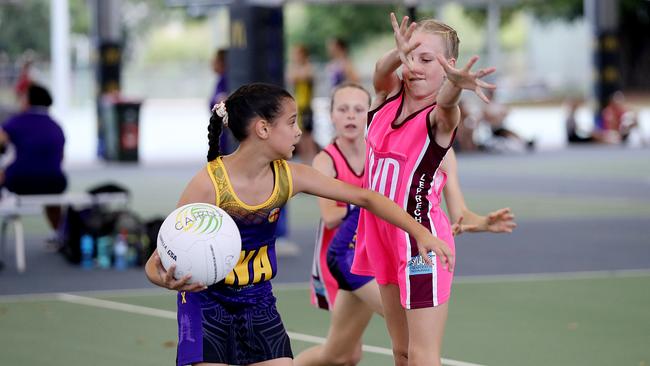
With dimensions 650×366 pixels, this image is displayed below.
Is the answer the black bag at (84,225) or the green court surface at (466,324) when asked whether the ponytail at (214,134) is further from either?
the black bag at (84,225)

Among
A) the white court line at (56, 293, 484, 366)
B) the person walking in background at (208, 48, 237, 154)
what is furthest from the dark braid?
the person walking in background at (208, 48, 237, 154)

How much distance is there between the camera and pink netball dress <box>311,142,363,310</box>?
6.59m

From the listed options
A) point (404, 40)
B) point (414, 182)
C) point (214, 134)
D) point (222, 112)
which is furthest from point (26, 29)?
point (404, 40)

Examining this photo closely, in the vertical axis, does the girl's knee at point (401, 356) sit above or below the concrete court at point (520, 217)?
above

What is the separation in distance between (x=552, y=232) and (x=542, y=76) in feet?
172

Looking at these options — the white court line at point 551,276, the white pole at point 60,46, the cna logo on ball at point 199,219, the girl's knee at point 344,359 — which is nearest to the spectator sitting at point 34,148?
the white court line at point 551,276

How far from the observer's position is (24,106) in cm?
1286

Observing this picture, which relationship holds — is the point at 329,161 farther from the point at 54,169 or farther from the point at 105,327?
the point at 54,169

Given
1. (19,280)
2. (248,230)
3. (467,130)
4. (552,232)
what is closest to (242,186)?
(248,230)

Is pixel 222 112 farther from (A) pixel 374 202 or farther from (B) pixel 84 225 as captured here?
(B) pixel 84 225

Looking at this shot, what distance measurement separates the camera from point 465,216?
5.73 meters

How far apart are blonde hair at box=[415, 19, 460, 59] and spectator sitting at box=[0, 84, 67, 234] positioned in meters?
7.75

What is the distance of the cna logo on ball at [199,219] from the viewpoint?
469 centimetres

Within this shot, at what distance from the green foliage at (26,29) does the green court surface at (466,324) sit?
192ft
